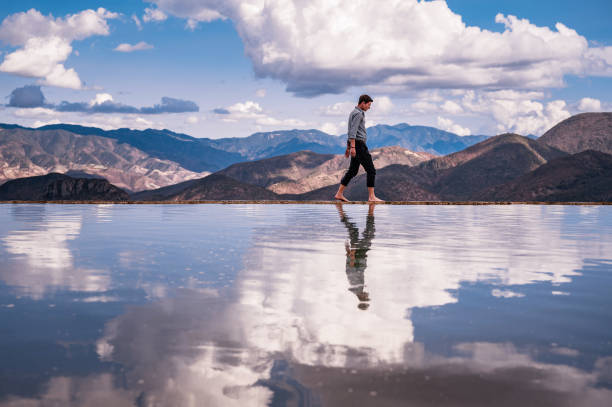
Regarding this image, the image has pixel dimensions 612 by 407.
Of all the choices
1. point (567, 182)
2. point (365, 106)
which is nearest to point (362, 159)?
point (365, 106)

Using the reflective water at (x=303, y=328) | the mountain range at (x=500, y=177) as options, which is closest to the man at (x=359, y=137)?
the reflective water at (x=303, y=328)

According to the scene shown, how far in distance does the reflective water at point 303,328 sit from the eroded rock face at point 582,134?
7697 inches

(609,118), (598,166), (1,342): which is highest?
(609,118)

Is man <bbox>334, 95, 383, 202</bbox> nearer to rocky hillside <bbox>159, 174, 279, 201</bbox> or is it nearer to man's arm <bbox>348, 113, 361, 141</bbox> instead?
man's arm <bbox>348, 113, 361, 141</bbox>

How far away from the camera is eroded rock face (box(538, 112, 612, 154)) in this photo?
182875 millimetres

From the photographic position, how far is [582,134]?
188000 mm

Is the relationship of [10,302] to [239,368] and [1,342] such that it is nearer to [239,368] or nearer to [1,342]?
[1,342]

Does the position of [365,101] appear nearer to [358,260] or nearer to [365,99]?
[365,99]

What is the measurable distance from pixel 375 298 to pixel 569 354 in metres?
1.77

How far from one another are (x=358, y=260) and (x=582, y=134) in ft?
672

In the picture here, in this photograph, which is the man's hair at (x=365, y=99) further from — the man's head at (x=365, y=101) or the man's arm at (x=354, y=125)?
the man's arm at (x=354, y=125)

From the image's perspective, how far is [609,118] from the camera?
19175 centimetres

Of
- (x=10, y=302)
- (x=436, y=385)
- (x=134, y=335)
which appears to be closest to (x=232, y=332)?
(x=134, y=335)

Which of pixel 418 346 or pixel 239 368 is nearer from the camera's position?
pixel 239 368
